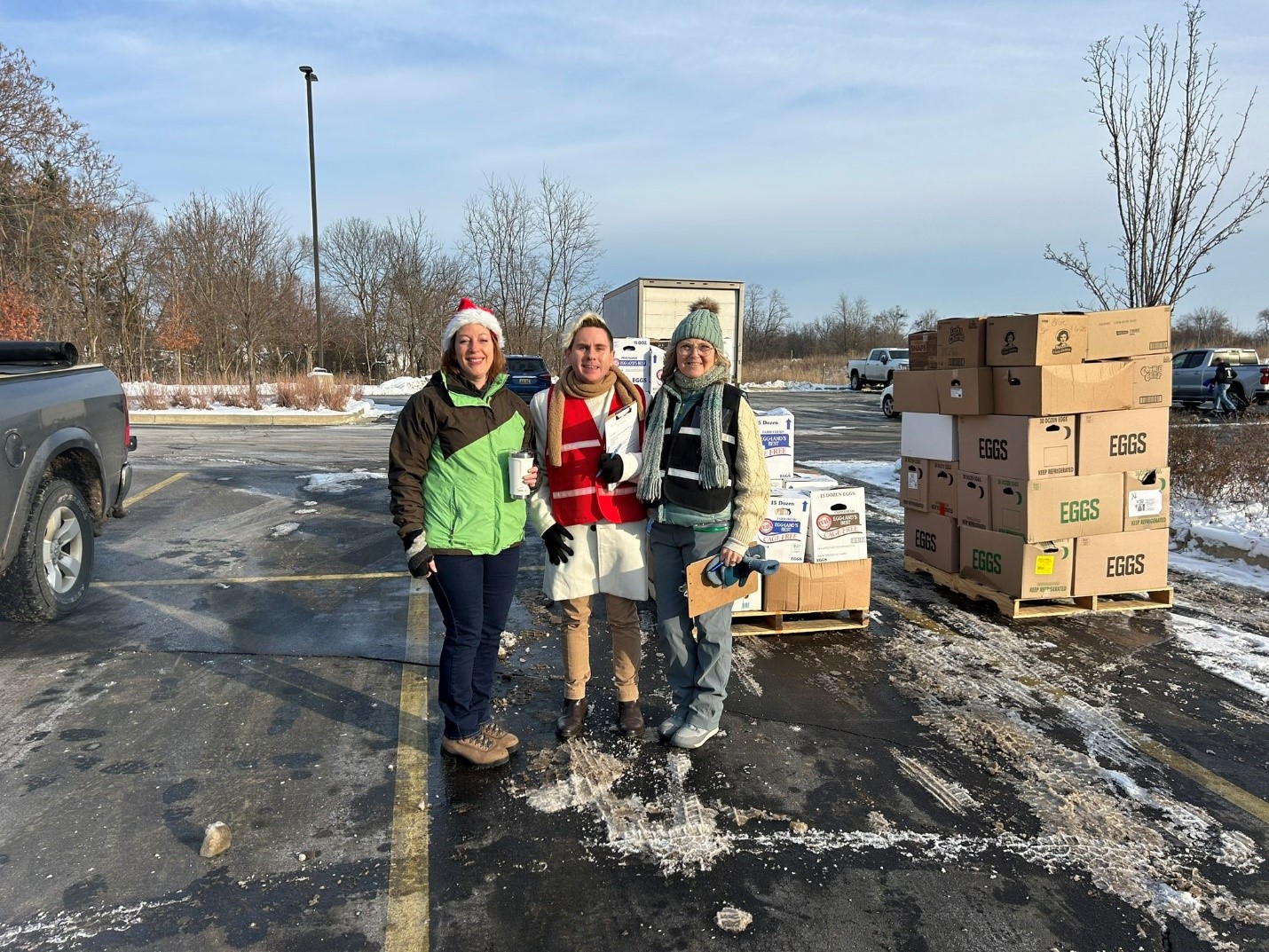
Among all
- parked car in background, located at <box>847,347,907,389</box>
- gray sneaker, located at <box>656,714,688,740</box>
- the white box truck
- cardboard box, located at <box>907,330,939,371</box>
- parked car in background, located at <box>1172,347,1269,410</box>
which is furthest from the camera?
parked car in background, located at <box>847,347,907,389</box>

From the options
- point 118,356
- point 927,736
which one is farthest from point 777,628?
point 118,356

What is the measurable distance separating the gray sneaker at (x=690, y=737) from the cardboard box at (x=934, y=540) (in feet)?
11.2

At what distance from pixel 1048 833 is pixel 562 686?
243cm

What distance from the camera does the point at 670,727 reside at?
3.81 meters

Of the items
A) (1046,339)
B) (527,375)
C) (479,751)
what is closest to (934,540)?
(1046,339)

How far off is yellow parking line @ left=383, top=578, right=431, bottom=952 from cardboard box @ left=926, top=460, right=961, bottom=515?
4070mm

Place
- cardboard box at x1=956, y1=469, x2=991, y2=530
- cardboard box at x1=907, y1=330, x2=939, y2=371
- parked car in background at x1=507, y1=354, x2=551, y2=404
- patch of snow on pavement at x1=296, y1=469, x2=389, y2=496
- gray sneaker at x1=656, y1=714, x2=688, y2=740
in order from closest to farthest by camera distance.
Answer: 1. gray sneaker at x1=656, y1=714, x2=688, y2=740
2. cardboard box at x1=956, y1=469, x2=991, y2=530
3. cardboard box at x1=907, y1=330, x2=939, y2=371
4. patch of snow on pavement at x1=296, y1=469, x2=389, y2=496
5. parked car in background at x1=507, y1=354, x2=551, y2=404

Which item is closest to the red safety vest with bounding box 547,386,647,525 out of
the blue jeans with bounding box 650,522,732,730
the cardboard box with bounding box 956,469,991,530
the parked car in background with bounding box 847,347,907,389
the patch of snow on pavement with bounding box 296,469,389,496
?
the blue jeans with bounding box 650,522,732,730

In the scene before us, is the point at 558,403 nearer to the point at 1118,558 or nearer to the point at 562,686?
the point at 562,686

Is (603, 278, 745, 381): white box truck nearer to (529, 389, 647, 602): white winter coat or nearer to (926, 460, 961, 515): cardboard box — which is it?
(926, 460, 961, 515): cardboard box

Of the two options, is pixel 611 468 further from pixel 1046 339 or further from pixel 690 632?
pixel 1046 339

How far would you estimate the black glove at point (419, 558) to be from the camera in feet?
10.8

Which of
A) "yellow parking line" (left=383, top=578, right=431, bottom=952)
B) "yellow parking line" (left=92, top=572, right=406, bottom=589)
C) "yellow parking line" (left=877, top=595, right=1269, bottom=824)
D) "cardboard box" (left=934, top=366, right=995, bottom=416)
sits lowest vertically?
"yellow parking line" (left=877, top=595, right=1269, bottom=824)

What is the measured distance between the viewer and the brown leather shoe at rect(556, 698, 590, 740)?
382cm
